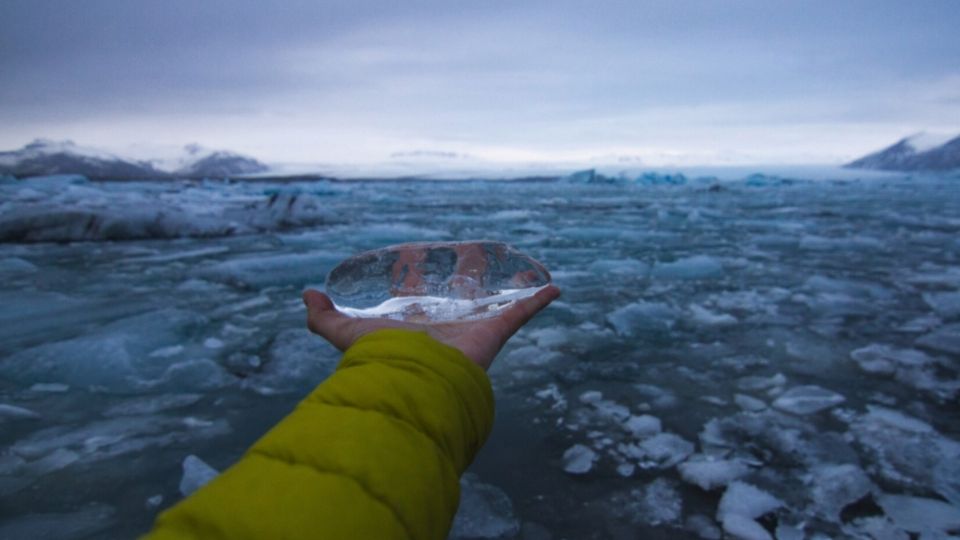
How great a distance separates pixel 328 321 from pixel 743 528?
125 cm

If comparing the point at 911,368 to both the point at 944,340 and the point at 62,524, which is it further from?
the point at 62,524

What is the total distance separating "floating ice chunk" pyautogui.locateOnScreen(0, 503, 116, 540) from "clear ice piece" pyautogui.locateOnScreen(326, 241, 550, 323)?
856 millimetres

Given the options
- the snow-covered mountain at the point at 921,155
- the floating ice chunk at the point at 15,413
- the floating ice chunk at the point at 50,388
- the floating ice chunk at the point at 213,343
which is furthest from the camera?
the snow-covered mountain at the point at 921,155

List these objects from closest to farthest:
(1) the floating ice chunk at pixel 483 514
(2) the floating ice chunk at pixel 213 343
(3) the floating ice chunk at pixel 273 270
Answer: (1) the floating ice chunk at pixel 483 514 < (2) the floating ice chunk at pixel 213 343 < (3) the floating ice chunk at pixel 273 270

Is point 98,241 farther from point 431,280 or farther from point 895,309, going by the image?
point 895,309

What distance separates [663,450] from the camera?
5.87 ft

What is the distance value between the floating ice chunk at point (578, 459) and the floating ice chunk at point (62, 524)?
1.32 meters

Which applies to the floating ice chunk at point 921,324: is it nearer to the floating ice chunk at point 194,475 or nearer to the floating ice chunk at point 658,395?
the floating ice chunk at point 658,395

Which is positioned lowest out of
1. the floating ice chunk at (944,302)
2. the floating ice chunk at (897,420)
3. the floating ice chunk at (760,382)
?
the floating ice chunk at (760,382)

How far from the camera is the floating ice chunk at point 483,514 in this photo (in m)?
1.41

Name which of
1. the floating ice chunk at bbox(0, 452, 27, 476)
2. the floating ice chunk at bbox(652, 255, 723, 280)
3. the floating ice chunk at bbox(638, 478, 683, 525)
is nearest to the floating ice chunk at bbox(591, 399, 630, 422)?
the floating ice chunk at bbox(638, 478, 683, 525)

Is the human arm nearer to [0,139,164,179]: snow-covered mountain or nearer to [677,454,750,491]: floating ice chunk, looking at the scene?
[677,454,750,491]: floating ice chunk

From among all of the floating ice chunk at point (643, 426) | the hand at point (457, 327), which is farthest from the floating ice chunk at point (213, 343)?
the floating ice chunk at point (643, 426)

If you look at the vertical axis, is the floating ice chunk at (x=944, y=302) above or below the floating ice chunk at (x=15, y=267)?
above
